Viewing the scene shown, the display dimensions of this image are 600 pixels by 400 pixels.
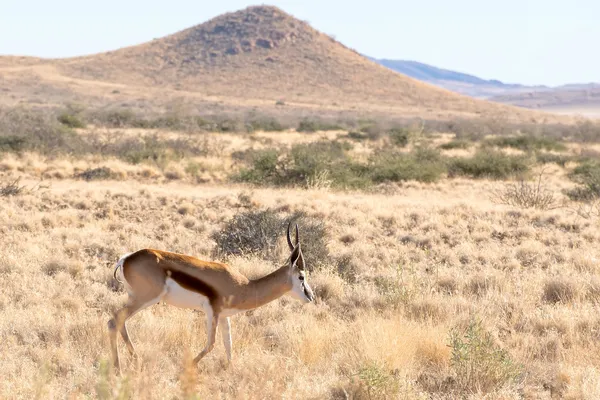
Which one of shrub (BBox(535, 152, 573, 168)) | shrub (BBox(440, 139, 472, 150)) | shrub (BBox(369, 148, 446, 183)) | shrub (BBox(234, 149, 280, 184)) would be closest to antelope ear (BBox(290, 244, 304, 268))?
shrub (BBox(234, 149, 280, 184))

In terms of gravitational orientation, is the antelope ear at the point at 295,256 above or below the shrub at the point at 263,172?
A: above

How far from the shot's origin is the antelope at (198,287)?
18.5 feet

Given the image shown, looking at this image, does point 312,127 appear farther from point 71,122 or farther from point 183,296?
point 183,296

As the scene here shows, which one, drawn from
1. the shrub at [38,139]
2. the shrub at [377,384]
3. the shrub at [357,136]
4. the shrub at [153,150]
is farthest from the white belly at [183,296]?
the shrub at [357,136]

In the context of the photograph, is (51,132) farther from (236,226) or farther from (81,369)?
(81,369)

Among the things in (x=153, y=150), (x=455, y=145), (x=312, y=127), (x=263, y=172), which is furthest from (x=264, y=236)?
(x=312, y=127)

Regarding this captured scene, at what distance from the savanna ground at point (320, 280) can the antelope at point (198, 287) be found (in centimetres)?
41

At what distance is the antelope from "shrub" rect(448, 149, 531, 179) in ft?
63.1

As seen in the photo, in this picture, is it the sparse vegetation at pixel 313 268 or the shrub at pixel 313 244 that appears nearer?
the sparse vegetation at pixel 313 268

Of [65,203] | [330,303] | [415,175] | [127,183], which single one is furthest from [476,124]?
[330,303]

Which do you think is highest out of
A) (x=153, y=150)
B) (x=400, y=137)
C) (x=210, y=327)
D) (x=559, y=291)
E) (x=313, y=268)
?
(x=210, y=327)

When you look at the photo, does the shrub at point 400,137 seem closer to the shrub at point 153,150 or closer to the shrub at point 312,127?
the shrub at point 312,127

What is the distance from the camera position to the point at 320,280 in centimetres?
891

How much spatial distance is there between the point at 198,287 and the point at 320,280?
346 centimetres
